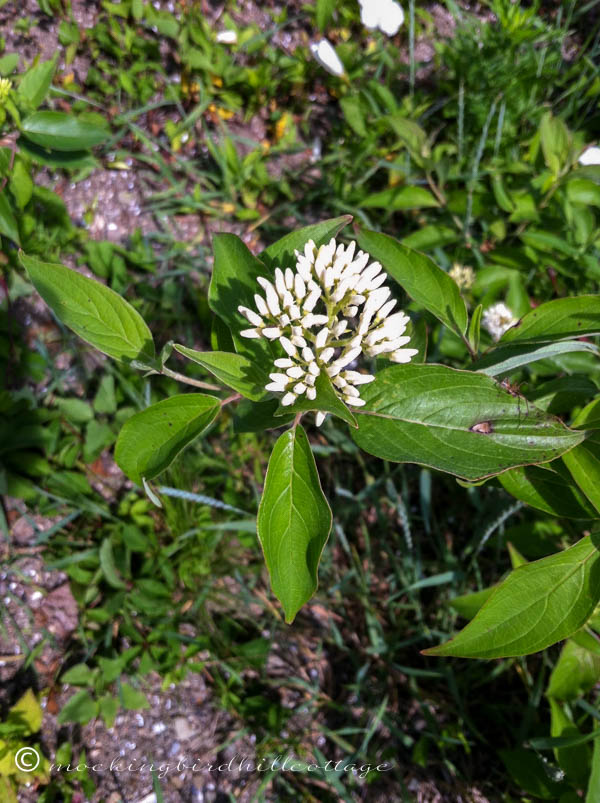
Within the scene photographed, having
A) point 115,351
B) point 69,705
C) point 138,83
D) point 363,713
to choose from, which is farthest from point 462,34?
point 69,705

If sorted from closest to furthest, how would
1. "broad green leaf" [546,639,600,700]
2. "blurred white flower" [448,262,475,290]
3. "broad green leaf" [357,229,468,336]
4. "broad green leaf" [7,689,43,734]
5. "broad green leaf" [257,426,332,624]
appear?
"broad green leaf" [257,426,332,624]
"broad green leaf" [357,229,468,336]
"broad green leaf" [546,639,600,700]
"broad green leaf" [7,689,43,734]
"blurred white flower" [448,262,475,290]

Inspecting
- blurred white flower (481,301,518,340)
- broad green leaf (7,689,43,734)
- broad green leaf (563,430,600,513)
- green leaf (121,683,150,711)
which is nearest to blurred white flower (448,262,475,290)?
blurred white flower (481,301,518,340)

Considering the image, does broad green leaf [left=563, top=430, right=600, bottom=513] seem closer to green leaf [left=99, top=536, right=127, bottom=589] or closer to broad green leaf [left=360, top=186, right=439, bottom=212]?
Answer: broad green leaf [left=360, top=186, right=439, bottom=212]

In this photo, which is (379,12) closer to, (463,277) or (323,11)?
(323,11)

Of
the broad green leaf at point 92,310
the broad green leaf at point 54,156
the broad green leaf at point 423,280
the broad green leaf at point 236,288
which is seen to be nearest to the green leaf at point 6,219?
the broad green leaf at point 54,156

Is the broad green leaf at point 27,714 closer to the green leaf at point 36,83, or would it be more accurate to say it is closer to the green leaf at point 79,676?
the green leaf at point 79,676

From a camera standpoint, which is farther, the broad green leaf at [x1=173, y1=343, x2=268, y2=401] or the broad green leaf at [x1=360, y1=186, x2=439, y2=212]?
the broad green leaf at [x1=360, y1=186, x2=439, y2=212]
